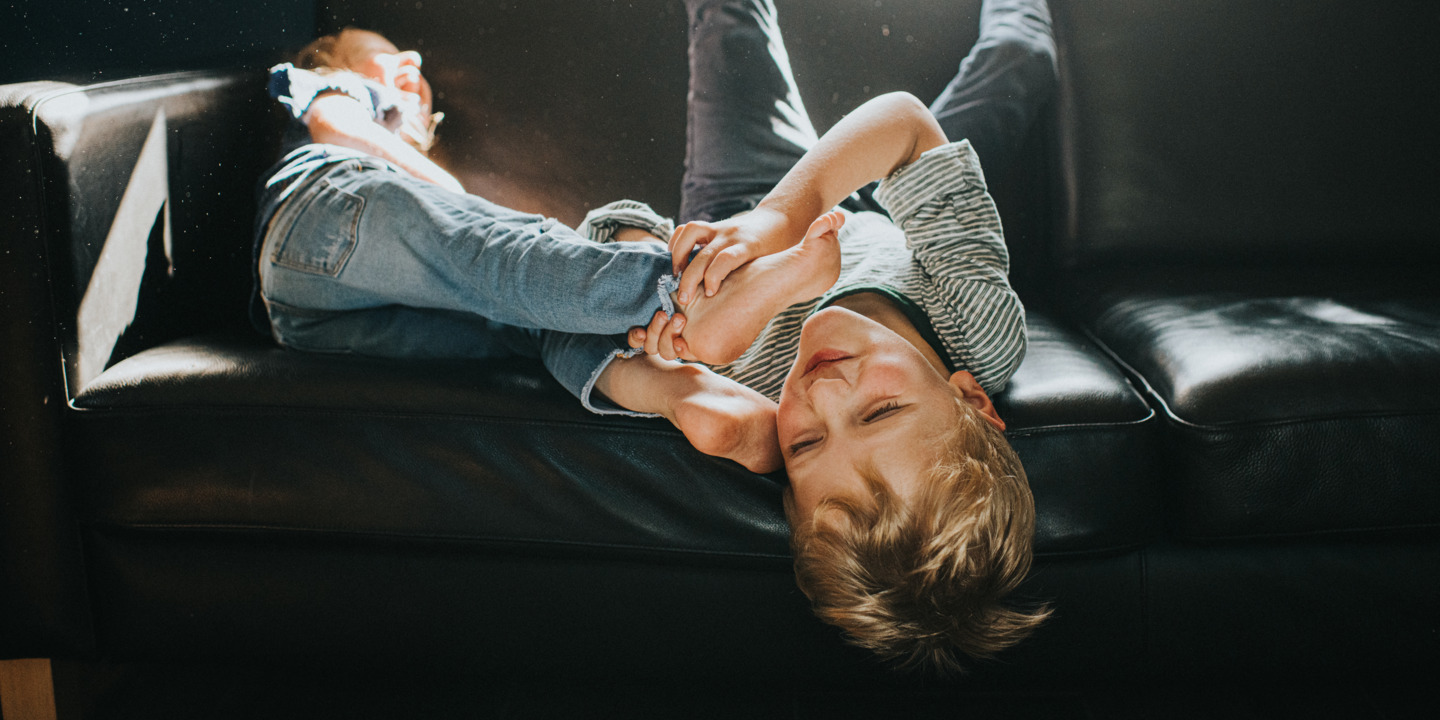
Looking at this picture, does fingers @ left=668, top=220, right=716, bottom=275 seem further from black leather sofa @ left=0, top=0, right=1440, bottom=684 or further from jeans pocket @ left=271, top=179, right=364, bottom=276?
jeans pocket @ left=271, top=179, right=364, bottom=276

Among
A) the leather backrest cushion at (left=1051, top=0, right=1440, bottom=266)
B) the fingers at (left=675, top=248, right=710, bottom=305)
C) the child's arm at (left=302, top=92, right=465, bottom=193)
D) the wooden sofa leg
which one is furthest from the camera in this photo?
the leather backrest cushion at (left=1051, top=0, right=1440, bottom=266)

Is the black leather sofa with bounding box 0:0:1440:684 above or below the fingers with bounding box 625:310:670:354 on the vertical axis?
below

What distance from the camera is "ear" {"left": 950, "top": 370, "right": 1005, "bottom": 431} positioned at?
80 centimetres

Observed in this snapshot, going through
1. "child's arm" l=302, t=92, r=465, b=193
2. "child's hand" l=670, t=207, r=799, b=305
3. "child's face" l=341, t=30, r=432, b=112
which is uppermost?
"child's face" l=341, t=30, r=432, b=112

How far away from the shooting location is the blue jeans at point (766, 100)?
1249 millimetres

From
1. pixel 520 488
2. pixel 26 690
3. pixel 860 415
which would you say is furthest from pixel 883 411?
pixel 26 690

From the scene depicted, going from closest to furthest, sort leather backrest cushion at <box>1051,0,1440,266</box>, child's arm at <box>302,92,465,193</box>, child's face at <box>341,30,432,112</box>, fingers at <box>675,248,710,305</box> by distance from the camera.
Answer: fingers at <box>675,248,710,305</box>, child's arm at <box>302,92,465,193</box>, leather backrest cushion at <box>1051,0,1440,266</box>, child's face at <box>341,30,432,112</box>

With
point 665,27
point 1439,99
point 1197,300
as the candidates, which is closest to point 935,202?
point 1197,300

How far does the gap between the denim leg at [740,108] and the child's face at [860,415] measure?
0.51m

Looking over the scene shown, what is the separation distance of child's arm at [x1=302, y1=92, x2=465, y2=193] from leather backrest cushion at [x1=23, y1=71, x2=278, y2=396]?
0.14 meters

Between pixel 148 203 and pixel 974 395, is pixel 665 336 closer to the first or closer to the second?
pixel 974 395

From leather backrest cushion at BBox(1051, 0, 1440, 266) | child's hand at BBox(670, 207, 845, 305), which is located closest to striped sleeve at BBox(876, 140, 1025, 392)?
child's hand at BBox(670, 207, 845, 305)

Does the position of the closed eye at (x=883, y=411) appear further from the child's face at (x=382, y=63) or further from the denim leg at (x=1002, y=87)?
the child's face at (x=382, y=63)

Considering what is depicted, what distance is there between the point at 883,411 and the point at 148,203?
87 cm
